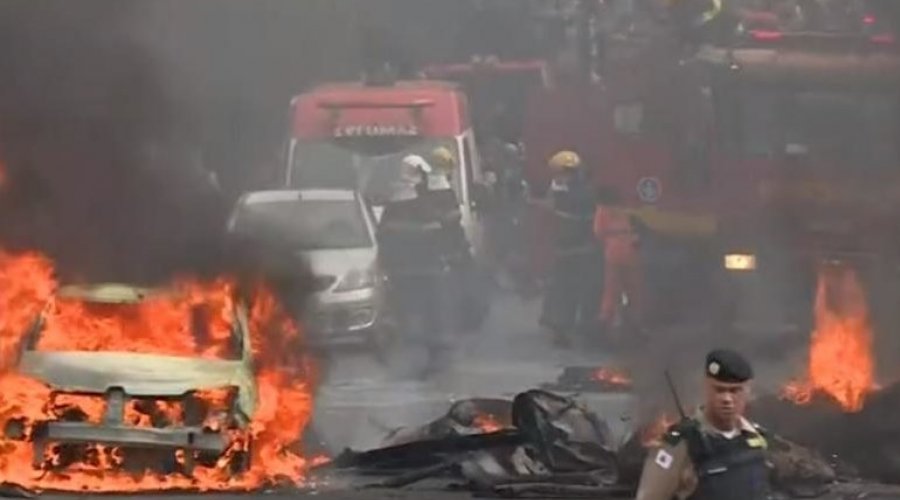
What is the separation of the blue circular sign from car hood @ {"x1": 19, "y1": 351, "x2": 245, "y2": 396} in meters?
4.27

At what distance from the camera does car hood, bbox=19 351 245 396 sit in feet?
28.6

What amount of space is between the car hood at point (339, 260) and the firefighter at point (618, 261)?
74.7 inches

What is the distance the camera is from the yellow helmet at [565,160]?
12273 mm

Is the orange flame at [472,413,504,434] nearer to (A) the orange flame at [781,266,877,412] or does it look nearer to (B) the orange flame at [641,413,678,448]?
(B) the orange flame at [641,413,678,448]

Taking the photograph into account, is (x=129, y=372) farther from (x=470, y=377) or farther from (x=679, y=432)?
(x=679, y=432)

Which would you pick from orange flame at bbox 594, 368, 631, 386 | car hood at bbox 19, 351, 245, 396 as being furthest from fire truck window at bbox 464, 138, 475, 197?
car hood at bbox 19, 351, 245, 396

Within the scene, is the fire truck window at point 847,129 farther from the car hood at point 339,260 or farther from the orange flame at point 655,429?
the car hood at point 339,260

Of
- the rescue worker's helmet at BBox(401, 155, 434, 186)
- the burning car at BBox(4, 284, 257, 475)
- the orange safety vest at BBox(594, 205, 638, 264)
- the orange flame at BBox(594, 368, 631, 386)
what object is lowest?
the orange flame at BBox(594, 368, 631, 386)

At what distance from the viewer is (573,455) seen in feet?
29.1

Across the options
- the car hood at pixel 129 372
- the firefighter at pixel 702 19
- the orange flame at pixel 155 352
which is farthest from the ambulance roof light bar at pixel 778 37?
the car hood at pixel 129 372

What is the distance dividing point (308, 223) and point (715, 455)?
22.0ft

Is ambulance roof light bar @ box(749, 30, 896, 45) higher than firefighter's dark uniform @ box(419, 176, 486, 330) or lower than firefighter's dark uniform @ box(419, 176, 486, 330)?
higher

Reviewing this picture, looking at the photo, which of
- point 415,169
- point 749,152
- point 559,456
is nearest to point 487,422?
point 559,456

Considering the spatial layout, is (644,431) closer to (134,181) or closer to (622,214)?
(622,214)
